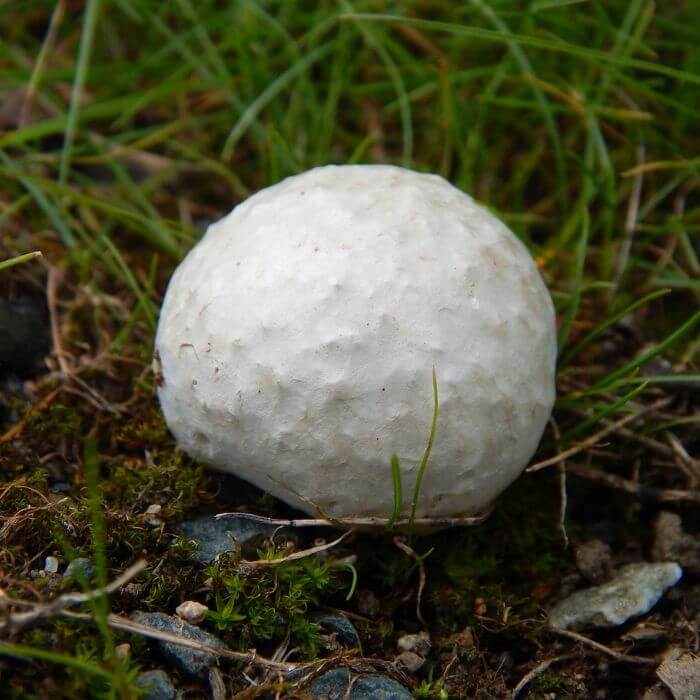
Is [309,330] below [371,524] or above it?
above

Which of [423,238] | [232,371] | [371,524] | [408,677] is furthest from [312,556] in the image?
[423,238]

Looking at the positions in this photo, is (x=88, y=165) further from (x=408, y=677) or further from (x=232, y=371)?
(x=408, y=677)

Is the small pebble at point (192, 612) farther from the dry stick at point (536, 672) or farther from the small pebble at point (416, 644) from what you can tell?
the dry stick at point (536, 672)

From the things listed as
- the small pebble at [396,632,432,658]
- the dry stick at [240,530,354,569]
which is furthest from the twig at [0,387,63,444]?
the small pebble at [396,632,432,658]

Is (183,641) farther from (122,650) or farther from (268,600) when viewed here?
(268,600)

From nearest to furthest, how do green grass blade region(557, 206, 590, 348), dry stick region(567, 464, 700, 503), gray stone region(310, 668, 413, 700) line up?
1. gray stone region(310, 668, 413, 700)
2. dry stick region(567, 464, 700, 503)
3. green grass blade region(557, 206, 590, 348)

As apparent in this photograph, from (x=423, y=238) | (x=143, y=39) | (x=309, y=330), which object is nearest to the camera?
(x=309, y=330)

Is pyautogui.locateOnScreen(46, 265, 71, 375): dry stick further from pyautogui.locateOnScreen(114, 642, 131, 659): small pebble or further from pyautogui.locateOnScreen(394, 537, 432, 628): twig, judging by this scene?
pyautogui.locateOnScreen(394, 537, 432, 628): twig
